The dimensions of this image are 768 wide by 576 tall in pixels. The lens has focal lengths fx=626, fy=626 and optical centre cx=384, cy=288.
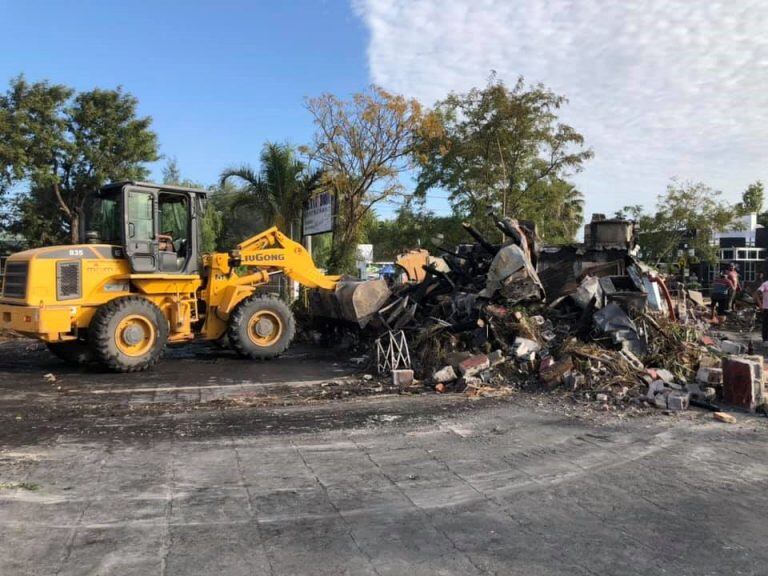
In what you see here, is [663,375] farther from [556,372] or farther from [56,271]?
[56,271]

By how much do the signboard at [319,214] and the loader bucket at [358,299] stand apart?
16.6ft

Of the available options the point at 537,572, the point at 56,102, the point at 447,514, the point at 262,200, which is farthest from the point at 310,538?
the point at 56,102

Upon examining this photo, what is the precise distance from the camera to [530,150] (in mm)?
24141

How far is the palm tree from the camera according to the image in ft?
63.9

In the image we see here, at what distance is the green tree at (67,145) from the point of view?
67.0 feet

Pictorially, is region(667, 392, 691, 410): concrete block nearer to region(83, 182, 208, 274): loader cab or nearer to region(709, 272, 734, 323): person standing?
region(83, 182, 208, 274): loader cab

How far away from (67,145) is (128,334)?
14809 millimetres

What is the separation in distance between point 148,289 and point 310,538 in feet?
24.8

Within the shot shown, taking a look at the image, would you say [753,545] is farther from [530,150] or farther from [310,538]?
[530,150]

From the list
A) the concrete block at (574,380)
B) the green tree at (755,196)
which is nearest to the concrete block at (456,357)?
the concrete block at (574,380)

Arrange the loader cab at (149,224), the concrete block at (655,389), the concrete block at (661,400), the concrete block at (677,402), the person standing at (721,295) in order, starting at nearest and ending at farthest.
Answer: the concrete block at (677,402) < the concrete block at (661,400) < the concrete block at (655,389) < the loader cab at (149,224) < the person standing at (721,295)

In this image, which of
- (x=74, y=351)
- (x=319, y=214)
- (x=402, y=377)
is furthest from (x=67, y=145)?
(x=402, y=377)

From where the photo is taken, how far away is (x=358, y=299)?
12.3m

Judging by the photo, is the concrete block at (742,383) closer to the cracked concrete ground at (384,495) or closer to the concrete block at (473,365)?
the cracked concrete ground at (384,495)
